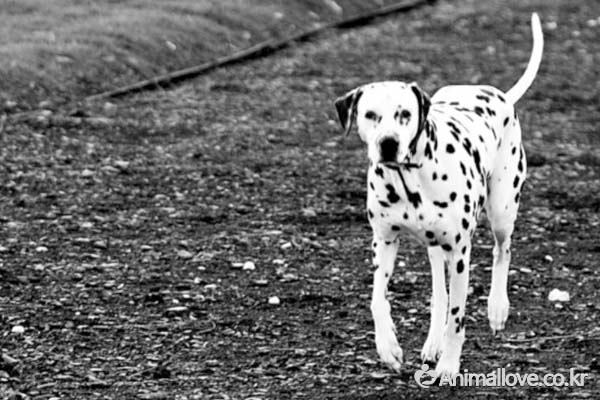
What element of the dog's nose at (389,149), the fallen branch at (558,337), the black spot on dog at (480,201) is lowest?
the fallen branch at (558,337)

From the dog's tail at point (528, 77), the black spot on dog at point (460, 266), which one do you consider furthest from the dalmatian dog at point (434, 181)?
the dog's tail at point (528, 77)

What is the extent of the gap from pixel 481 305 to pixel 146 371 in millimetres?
2194

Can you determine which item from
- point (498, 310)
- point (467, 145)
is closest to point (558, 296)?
point (498, 310)

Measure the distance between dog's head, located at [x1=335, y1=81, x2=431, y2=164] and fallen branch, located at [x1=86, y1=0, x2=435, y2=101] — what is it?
7912 mm

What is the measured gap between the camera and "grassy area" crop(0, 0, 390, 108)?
15.0m

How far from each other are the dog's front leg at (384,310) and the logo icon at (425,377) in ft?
0.57

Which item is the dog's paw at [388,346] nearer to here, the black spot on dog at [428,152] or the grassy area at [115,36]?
the black spot on dog at [428,152]

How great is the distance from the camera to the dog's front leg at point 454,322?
7449mm

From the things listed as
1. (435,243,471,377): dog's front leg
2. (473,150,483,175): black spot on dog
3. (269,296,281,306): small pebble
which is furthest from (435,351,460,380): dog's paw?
(269,296,281,306): small pebble

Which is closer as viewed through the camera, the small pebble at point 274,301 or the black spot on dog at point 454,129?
the black spot on dog at point 454,129

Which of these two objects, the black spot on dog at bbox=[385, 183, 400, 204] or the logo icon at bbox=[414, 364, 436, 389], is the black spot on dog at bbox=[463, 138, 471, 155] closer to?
the black spot on dog at bbox=[385, 183, 400, 204]

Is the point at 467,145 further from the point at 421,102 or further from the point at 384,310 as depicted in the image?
the point at 384,310

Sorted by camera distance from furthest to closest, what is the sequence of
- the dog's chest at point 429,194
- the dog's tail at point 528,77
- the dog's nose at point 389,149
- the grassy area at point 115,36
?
1. the grassy area at point 115,36
2. the dog's tail at point 528,77
3. the dog's chest at point 429,194
4. the dog's nose at point 389,149

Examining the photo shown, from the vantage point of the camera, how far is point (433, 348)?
774 centimetres
